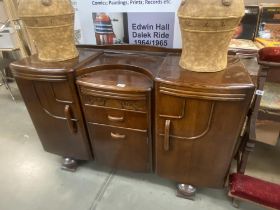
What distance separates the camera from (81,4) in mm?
1423

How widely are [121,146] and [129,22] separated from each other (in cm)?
81

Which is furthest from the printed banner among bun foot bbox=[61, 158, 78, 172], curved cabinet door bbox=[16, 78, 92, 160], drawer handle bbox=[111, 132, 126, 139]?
bun foot bbox=[61, 158, 78, 172]

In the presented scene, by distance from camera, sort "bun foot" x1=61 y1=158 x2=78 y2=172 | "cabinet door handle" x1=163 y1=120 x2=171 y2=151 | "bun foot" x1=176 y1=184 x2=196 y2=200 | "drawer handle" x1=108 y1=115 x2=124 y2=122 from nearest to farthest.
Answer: "cabinet door handle" x1=163 y1=120 x2=171 y2=151 < "drawer handle" x1=108 y1=115 x2=124 y2=122 < "bun foot" x1=176 y1=184 x2=196 y2=200 < "bun foot" x1=61 y1=158 x2=78 y2=172

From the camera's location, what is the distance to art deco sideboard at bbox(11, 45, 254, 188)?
3.07 ft

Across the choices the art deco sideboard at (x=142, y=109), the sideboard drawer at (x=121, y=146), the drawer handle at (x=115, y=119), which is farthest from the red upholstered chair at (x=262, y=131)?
the drawer handle at (x=115, y=119)

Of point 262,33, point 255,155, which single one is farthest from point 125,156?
point 262,33

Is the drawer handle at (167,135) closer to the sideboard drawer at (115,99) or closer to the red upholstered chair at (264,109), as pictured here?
the sideboard drawer at (115,99)

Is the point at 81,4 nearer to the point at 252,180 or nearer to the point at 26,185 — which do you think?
the point at 26,185

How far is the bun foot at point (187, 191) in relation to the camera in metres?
1.28

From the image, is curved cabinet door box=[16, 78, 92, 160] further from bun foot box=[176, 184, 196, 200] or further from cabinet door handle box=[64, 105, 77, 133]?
bun foot box=[176, 184, 196, 200]

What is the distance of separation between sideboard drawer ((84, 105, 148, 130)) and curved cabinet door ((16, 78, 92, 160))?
96 mm

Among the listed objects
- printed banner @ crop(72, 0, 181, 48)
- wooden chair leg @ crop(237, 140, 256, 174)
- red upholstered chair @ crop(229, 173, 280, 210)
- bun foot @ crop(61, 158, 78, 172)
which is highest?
printed banner @ crop(72, 0, 181, 48)

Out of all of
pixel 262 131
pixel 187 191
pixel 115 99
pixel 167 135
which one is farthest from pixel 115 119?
pixel 262 131

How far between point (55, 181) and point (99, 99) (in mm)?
761
